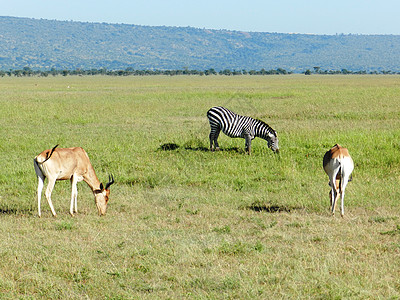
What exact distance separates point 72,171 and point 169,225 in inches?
80.3

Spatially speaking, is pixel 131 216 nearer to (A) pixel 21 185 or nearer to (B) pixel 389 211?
(A) pixel 21 185

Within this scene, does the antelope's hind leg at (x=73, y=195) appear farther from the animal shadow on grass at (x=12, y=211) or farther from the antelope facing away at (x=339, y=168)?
the antelope facing away at (x=339, y=168)

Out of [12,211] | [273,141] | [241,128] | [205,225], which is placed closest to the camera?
[205,225]

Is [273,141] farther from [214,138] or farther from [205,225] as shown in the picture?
[205,225]

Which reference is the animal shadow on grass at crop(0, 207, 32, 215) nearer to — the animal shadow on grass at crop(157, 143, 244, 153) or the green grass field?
the green grass field

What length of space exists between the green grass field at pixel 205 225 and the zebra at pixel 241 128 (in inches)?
14.2

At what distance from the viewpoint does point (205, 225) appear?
30.1ft

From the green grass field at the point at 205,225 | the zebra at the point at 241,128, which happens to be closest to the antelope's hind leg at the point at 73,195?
the green grass field at the point at 205,225

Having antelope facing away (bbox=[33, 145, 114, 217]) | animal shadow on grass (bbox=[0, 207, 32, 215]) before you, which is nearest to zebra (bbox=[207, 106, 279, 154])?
antelope facing away (bbox=[33, 145, 114, 217])

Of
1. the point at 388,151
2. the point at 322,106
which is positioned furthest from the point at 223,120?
the point at 322,106

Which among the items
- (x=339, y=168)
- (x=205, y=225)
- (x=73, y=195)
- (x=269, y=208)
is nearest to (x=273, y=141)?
(x=269, y=208)

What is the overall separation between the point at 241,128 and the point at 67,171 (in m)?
8.65

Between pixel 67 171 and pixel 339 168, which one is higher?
pixel 339 168

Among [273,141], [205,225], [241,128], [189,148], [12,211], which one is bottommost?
[12,211]
